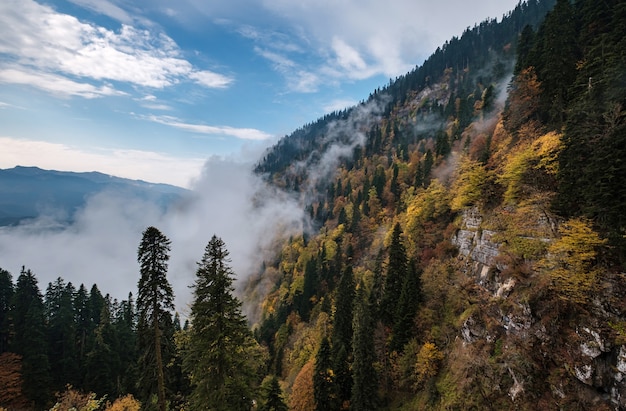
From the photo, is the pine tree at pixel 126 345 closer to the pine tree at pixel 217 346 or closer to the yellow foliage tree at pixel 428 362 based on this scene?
the pine tree at pixel 217 346

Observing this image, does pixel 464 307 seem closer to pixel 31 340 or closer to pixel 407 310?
pixel 407 310

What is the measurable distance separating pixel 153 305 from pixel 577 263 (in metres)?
27.6

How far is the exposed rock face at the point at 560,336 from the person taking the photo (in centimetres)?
1794

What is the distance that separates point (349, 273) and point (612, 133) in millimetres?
37793

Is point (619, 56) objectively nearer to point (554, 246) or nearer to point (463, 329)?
point (554, 246)

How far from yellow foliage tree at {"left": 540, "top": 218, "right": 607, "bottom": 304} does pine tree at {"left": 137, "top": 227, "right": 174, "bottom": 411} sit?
85.5ft

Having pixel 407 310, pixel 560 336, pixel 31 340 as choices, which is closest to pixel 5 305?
pixel 31 340

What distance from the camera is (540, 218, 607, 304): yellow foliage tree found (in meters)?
Result: 19.4

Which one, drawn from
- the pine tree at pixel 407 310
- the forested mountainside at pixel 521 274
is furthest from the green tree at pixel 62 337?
the pine tree at pixel 407 310

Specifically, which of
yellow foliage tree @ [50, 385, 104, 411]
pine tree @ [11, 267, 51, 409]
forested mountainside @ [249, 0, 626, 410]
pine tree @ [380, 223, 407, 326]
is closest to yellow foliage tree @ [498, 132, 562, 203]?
forested mountainside @ [249, 0, 626, 410]

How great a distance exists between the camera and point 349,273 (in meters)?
51.4

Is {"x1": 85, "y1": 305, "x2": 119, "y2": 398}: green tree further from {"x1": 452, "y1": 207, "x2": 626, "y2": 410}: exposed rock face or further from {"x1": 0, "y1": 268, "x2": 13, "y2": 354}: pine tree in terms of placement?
{"x1": 452, "y1": 207, "x2": 626, "y2": 410}: exposed rock face

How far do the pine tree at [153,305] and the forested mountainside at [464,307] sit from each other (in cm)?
10

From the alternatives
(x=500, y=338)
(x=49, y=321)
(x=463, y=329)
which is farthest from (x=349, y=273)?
(x=49, y=321)
